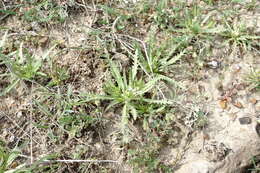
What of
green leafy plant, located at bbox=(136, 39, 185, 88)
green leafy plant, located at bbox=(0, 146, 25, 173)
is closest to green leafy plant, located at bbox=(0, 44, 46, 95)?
green leafy plant, located at bbox=(0, 146, 25, 173)

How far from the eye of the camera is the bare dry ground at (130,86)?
212 centimetres

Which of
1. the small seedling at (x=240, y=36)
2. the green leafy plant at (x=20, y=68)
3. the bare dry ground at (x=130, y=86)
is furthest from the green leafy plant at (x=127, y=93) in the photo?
the small seedling at (x=240, y=36)

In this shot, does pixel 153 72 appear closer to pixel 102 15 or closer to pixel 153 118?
pixel 153 118

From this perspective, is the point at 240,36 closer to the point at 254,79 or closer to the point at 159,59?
the point at 254,79

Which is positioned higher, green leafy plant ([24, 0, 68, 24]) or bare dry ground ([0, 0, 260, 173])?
green leafy plant ([24, 0, 68, 24])

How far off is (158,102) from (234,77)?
738 millimetres

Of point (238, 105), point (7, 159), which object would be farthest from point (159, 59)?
point (7, 159)

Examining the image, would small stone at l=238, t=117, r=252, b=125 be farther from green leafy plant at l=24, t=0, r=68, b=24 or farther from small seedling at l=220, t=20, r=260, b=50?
green leafy plant at l=24, t=0, r=68, b=24

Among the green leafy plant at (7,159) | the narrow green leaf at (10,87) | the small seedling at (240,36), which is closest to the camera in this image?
the green leafy plant at (7,159)

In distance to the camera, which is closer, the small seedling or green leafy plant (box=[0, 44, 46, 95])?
green leafy plant (box=[0, 44, 46, 95])

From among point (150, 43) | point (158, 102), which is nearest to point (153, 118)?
point (158, 102)

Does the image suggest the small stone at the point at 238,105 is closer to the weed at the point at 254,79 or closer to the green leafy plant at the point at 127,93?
the weed at the point at 254,79

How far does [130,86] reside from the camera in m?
2.23

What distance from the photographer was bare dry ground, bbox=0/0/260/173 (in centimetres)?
212
